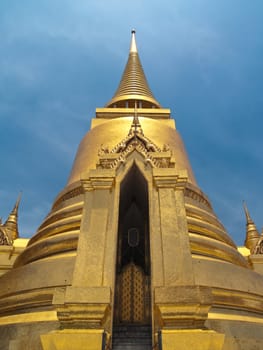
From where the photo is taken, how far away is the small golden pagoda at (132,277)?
4020 mm

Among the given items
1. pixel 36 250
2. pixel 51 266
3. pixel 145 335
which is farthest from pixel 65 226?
pixel 145 335

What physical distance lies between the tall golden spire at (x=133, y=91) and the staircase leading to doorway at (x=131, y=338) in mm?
12329

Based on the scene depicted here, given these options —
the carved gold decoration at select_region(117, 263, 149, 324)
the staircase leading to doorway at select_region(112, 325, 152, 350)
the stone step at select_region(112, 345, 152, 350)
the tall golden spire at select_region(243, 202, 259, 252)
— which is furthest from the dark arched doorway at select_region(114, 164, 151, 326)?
the tall golden spire at select_region(243, 202, 259, 252)

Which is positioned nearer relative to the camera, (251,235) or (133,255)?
(133,255)

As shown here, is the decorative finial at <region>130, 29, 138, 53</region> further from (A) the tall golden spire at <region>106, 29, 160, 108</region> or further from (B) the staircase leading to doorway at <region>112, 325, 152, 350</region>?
(B) the staircase leading to doorway at <region>112, 325, 152, 350</region>

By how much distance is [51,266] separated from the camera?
20.2 ft

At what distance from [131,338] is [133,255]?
212cm

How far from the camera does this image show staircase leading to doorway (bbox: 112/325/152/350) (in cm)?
481

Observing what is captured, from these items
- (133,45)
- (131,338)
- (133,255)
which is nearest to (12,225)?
(133,255)

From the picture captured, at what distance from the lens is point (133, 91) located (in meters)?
17.1

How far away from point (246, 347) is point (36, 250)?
476 cm

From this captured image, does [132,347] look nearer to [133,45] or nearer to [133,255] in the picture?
[133,255]

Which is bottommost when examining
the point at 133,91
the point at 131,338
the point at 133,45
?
the point at 131,338

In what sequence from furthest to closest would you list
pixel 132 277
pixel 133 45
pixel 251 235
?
1. pixel 133 45
2. pixel 251 235
3. pixel 132 277
